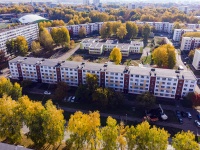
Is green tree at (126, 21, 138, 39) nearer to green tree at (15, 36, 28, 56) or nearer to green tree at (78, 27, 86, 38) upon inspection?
green tree at (78, 27, 86, 38)

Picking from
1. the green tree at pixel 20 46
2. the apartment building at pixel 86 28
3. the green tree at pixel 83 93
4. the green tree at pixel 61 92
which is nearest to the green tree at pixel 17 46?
the green tree at pixel 20 46

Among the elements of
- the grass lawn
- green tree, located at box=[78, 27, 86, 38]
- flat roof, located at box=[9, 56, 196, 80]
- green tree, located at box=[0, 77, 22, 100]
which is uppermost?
green tree, located at box=[78, 27, 86, 38]

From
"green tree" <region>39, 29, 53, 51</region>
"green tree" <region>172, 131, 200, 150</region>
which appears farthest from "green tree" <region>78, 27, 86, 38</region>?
"green tree" <region>172, 131, 200, 150</region>

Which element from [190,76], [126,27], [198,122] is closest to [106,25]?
[126,27]

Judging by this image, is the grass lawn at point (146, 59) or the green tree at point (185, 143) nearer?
the green tree at point (185, 143)

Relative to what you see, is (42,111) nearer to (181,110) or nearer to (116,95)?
(116,95)

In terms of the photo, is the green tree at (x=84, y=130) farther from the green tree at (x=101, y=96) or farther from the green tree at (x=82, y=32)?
the green tree at (x=82, y=32)

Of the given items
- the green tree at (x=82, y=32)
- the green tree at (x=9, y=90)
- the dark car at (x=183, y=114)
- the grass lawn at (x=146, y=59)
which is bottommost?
the dark car at (x=183, y=114)

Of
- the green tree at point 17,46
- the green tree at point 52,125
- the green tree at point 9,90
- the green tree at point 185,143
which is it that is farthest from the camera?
the green tree at point 17,46
